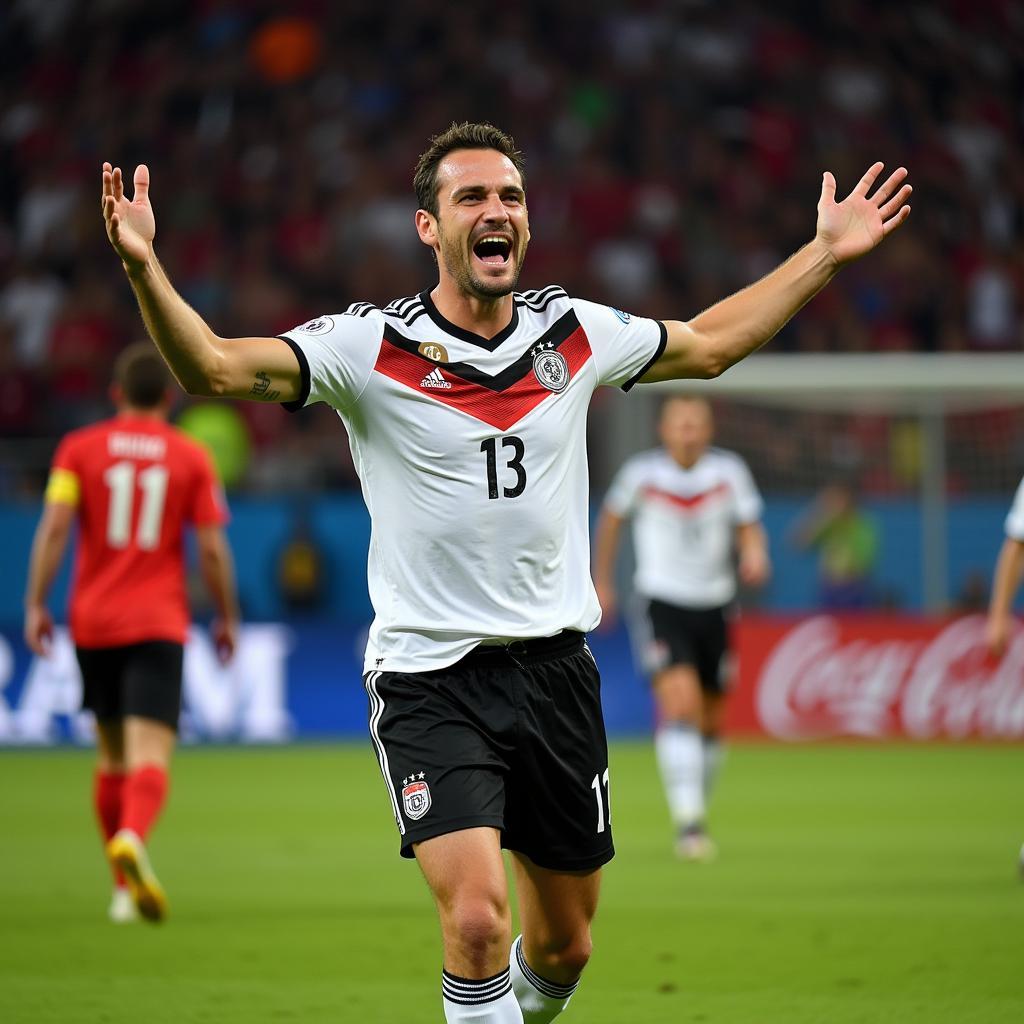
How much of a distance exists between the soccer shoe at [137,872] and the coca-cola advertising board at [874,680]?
9903 mm

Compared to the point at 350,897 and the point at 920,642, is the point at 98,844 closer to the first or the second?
the point at 350,897

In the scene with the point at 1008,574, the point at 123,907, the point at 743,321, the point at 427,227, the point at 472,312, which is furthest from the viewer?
the point at 1008,574

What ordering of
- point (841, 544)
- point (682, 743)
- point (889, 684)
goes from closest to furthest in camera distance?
1. point (682, 743)
2. point (889, 684)
3. point (841, 544)

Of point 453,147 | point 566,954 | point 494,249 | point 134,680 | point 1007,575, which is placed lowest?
point 566,954

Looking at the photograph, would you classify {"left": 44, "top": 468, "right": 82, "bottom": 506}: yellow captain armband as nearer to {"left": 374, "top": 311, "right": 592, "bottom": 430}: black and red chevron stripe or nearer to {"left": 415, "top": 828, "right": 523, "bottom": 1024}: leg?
{"left": 374, "top": 311, "right": 592, "bottom": 430}: black and red chevron stripe

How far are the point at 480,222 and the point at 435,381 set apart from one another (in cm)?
43

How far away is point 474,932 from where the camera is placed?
430 centimetres

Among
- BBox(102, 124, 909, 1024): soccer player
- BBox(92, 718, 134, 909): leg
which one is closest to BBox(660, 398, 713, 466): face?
BBox(92, 718, 134, 909): leg

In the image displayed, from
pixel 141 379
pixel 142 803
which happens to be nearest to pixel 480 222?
pixel 141 379

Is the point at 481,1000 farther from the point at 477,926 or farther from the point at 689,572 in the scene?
the point at 689,572

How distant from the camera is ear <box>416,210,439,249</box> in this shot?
4.89 metres

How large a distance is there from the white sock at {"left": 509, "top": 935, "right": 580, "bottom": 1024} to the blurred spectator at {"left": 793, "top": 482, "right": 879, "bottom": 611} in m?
13.7

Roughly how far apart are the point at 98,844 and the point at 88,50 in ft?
48.5

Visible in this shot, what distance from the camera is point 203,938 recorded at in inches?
306
